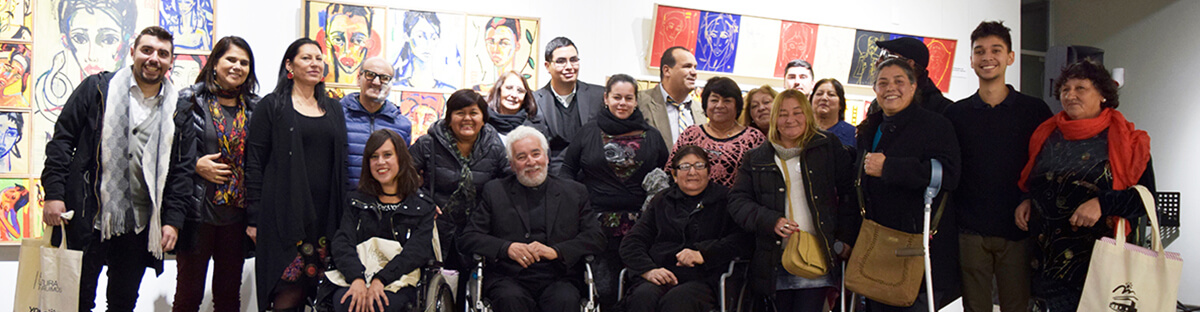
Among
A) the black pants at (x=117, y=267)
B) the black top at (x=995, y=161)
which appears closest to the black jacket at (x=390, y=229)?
the black pants at (x=117, y=267)

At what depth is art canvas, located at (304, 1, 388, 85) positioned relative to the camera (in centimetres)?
434

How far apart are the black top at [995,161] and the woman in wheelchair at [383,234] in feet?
7.75

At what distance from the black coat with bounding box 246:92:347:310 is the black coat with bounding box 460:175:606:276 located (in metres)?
0.63

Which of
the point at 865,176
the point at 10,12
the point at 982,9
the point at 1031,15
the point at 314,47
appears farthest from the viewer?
the point at 1031,15

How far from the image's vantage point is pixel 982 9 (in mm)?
6000

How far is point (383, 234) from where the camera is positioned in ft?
10.8

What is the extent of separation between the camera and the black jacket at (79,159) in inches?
124

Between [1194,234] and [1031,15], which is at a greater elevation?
[1031,15]

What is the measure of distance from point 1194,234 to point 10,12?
851cm

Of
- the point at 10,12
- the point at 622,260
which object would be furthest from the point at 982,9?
the point at 10,12

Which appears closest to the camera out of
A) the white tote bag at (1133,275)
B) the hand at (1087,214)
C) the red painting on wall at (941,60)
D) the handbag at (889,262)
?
the white tote bag at (1133,275)

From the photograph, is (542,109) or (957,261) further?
(542,109)

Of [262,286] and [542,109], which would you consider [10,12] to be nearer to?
[262,286]

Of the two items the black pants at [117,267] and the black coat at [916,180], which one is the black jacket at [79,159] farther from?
the black coat at [916,180]
